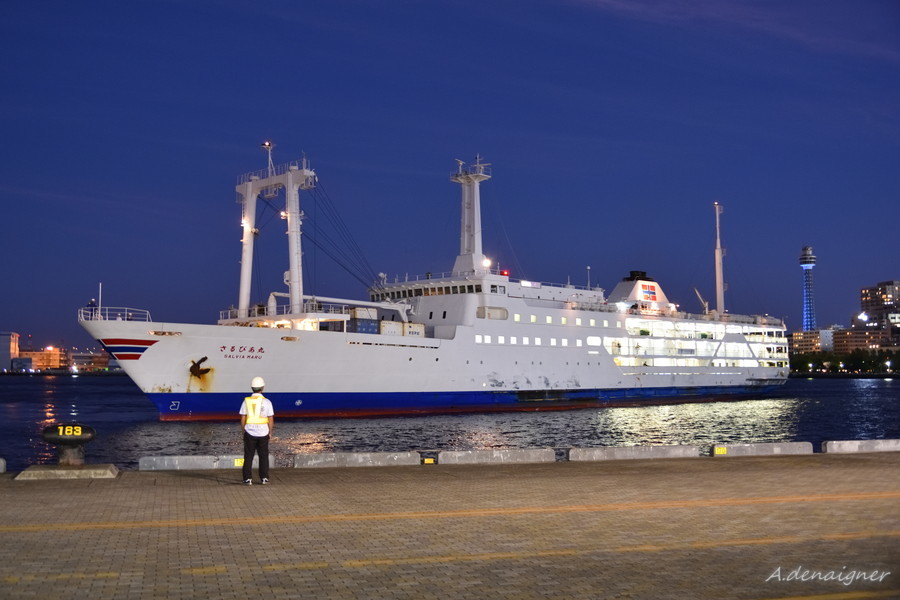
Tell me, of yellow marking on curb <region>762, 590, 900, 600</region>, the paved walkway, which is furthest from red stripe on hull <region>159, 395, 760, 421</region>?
yellow marking on curb <region>762, 590, 900, 600</region>

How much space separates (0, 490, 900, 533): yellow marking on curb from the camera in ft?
28.7

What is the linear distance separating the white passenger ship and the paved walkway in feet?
79.5

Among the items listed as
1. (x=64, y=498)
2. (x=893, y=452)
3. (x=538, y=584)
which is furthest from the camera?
(x=893, y=452)

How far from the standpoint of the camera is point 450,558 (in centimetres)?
750

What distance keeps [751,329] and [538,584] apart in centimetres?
6238

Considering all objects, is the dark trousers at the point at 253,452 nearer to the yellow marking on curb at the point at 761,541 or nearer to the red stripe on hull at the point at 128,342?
the yellow marking on curb at the point at 761,541

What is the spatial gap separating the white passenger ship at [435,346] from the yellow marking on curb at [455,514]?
28.2 metres

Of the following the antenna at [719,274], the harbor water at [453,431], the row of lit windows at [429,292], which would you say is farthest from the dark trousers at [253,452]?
the antenna at [719,274]

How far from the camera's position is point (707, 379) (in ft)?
195

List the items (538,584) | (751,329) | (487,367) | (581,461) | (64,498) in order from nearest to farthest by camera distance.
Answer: (538,584) → (64,498) → (581,461) → (487,367) → (751,329)

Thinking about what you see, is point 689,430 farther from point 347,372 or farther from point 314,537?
point 314,537

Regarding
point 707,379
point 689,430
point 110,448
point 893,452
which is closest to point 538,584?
point 893,452

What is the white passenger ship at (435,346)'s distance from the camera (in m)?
36.7

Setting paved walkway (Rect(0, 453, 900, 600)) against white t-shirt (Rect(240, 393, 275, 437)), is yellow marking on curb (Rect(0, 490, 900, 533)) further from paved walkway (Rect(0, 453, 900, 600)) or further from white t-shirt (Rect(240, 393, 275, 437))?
white t-shirt (Rect(240, 393, 275, 437))
